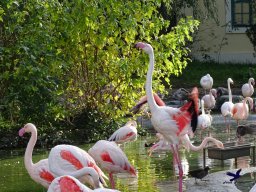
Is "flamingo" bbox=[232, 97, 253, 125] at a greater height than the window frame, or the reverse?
the window frame

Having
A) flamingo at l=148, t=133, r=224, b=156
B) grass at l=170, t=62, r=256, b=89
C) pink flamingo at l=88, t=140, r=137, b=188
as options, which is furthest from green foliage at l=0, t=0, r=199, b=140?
grass at l=170, t=62, r=256, b=89

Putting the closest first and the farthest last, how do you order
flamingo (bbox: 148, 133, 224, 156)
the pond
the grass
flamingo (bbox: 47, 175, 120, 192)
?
flamingo (bbox: 47, 175, 120, 192) < the pond < flamingo (bbox: 148, 133, 224, 156) < the grass

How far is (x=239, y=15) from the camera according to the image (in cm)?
2995

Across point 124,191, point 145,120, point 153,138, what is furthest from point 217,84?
point 124,191

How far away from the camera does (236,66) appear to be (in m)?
27.3

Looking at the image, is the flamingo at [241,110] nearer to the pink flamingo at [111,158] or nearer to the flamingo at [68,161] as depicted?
the pink flamingo at [111,158]

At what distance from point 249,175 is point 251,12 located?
2031 centimetres

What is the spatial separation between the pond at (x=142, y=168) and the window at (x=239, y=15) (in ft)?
51.5

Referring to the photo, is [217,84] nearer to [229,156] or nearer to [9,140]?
[9,140]

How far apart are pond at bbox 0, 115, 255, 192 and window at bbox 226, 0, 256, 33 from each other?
15.7m

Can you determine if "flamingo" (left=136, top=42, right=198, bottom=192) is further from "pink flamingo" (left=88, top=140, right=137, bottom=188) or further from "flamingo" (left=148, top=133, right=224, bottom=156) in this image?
Answer: "flamingo" (left=148, top=133, right=224, bottom=156)

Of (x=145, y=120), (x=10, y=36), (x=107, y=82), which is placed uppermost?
(x=10, y=36)

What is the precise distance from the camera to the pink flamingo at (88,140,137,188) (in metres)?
8.86

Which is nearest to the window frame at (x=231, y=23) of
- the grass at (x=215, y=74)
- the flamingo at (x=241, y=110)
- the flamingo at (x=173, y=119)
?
the grass at (x=215, y=74)
